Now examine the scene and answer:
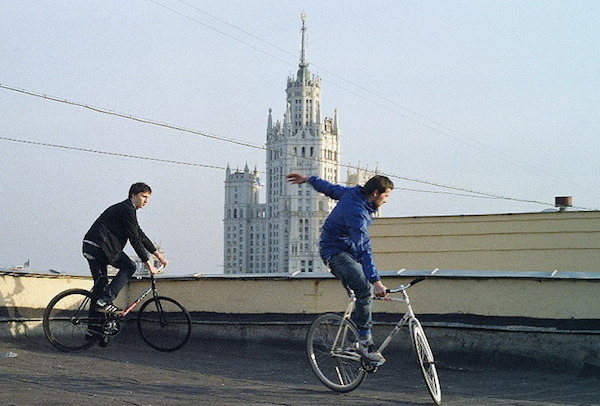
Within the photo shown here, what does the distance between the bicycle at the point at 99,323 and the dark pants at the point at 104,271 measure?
118 mm

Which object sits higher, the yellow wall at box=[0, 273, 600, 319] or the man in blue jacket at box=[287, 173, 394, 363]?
the man in blue jacket at box=[287, 173, 394, 363]

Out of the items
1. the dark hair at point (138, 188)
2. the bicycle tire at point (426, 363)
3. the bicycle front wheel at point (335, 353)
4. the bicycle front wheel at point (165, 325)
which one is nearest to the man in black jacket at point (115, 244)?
the dark hair at point (138, 188)

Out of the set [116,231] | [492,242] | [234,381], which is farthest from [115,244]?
[492,242]

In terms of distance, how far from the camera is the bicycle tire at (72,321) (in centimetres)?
873

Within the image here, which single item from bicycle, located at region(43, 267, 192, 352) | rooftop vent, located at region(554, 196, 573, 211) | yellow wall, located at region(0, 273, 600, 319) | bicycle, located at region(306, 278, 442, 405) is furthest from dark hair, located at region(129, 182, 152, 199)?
rooftop vent, located at region(554, 196, 573, 211)

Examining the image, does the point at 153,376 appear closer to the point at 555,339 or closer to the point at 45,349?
the point at 45,349

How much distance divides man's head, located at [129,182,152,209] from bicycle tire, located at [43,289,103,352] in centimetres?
101

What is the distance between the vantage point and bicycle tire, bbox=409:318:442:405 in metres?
5.86

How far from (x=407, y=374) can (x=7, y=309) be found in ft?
14.3

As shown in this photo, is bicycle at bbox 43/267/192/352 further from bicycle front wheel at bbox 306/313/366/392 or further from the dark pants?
bicycle front wheel at bbox 306/313/366/392

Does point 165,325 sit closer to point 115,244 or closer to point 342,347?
point 115,244

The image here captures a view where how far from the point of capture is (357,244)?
6.45 m

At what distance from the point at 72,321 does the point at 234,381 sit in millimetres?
2712

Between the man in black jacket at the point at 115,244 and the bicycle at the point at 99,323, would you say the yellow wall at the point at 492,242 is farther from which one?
the man in black jacket at the point at 115,244
